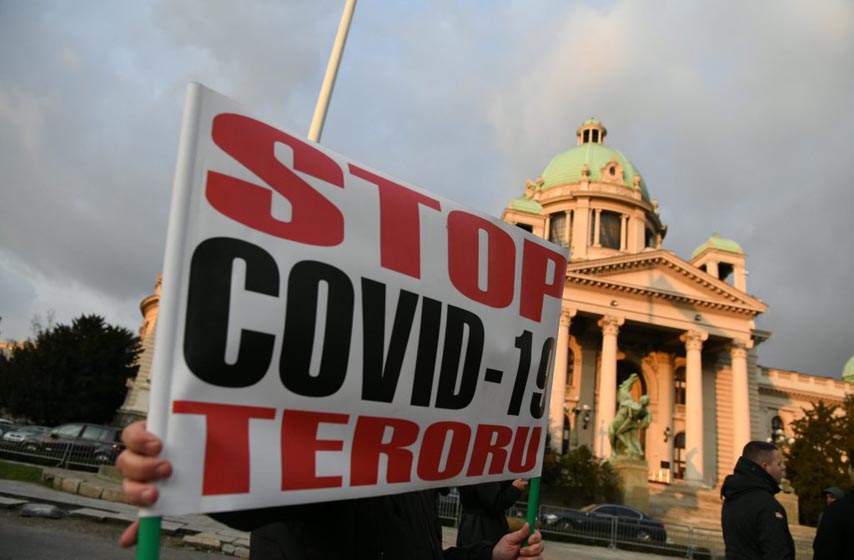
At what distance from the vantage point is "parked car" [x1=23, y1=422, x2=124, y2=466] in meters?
18.1

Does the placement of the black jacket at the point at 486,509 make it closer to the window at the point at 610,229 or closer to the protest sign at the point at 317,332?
the protest sign at the point at 317,332

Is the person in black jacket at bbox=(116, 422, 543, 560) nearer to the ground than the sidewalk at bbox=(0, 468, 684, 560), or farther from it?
farther from it

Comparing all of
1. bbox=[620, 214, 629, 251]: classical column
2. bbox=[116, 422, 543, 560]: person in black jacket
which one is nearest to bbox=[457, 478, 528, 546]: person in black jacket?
bbox=[116, 422, 543, 560]: person in black jacket

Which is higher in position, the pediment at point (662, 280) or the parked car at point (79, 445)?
the pediment at point (662, 280)

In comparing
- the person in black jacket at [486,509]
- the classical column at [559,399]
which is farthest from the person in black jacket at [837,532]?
the classical column at [559,399]

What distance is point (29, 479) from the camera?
13.5 meters

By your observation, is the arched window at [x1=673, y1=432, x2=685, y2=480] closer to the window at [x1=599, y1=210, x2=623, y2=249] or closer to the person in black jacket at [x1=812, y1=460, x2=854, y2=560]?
the window at [x1=599, y1=210, x2=623, y2=249]

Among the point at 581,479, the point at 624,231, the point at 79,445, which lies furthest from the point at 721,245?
the point at 79,445

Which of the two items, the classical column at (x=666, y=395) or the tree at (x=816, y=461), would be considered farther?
the classical column at (x=666, y=395)

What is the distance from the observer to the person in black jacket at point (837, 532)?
405 centimetres

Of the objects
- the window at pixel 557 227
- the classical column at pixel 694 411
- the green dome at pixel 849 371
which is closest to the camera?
the classical column at pixel 694 411

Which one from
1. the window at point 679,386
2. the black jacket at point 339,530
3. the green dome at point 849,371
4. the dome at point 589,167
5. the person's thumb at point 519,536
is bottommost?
the person's thumb at point 519,536

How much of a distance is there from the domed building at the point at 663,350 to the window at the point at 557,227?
0.83 meters

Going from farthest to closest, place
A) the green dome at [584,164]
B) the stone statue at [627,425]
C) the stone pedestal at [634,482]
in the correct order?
the green dome at [584,164] → the stone statue at [627,425] → the stone pedestal at [634,482]
